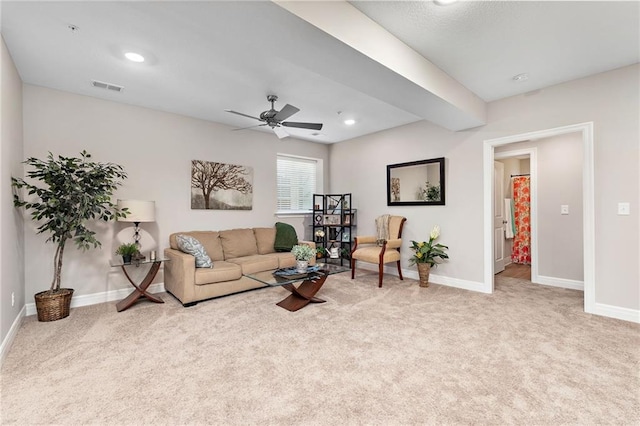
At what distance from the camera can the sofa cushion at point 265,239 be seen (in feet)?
15.8

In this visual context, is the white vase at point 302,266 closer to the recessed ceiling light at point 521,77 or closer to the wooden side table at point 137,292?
the wooden side table at point 137,292

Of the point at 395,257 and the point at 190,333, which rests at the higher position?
the point at 395,257

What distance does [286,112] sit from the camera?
3.17 meters

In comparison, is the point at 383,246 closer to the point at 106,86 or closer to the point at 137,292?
the point at 137,292

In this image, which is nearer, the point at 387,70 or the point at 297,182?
the point at 387,70

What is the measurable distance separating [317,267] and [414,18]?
2.62m

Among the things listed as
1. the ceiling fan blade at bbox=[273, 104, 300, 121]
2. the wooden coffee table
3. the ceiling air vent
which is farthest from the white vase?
the ceiling air vent

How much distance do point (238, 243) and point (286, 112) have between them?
226 cm

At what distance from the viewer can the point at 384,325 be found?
282 centimetres

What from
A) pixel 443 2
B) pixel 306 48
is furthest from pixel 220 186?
pixel 443 2

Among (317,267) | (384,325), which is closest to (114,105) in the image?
(317,267)

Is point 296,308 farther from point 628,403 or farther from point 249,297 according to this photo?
point 628,403

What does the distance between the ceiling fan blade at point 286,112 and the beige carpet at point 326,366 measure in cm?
216

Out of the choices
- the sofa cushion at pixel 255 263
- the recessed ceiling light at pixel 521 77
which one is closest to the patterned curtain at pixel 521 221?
the recessed ceiling light at pixel 521 77
